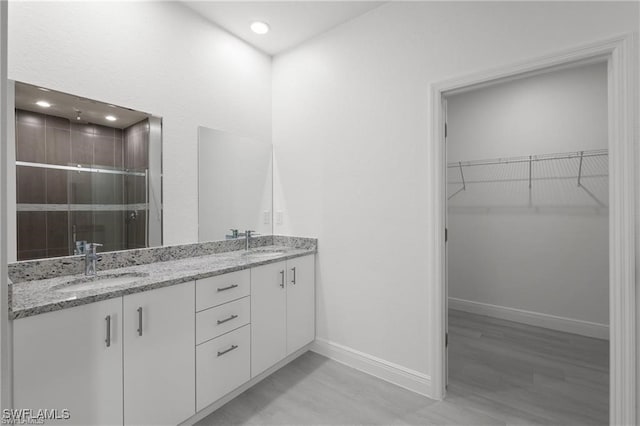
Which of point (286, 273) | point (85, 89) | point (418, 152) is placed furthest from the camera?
point (286, 273)

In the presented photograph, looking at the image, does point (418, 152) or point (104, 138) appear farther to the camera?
point (418, 152)

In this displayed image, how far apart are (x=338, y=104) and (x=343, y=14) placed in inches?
26.1

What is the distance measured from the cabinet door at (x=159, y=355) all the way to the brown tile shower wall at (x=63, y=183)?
0.64 metres

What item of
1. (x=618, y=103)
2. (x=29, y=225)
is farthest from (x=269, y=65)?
(x=618, y=103)

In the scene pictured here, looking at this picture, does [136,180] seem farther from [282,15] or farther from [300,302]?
[282,15]

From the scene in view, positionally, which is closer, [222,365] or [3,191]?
[3,191]

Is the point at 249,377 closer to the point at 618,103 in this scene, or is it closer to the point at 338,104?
the point at 338,104

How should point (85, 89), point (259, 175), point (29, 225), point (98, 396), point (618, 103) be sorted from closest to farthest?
point (98, 396), point (618, 103), point (29, 225), point (85, 89), point (259, 175)

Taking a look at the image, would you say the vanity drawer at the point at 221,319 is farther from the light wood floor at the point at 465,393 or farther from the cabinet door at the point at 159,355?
the light wood floor at the point at 465,393

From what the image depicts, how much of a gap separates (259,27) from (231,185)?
4.27 feet

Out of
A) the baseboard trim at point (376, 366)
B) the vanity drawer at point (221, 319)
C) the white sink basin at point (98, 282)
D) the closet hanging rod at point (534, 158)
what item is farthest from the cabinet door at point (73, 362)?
the closet hanging rod at point (534, 158)

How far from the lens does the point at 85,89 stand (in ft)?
5.99

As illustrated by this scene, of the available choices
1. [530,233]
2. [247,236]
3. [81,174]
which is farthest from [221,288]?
[530,233]

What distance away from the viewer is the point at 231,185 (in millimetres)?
2711
